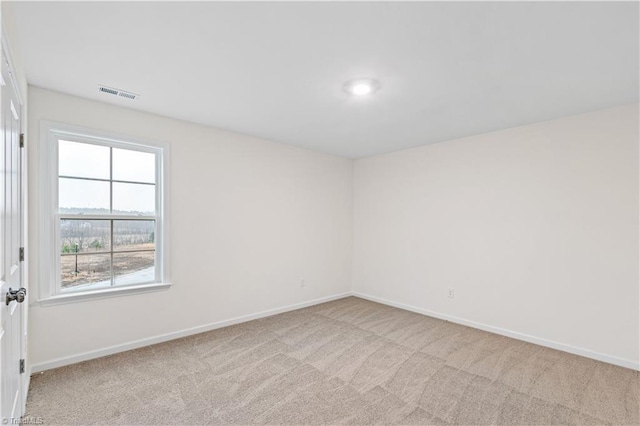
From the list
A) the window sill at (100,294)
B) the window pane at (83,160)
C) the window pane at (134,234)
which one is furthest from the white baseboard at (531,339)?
the window pane at (83,160)

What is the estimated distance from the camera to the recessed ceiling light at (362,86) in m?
2.47

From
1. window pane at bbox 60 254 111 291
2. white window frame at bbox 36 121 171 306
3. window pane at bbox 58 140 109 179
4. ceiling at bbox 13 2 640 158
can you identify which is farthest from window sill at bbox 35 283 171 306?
ceiling at bbox 13 2 640 158

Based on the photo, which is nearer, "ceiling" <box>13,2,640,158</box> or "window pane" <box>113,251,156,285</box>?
"ceiling" <box>13,2,640,158</box>

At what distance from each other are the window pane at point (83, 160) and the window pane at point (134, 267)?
85 cm

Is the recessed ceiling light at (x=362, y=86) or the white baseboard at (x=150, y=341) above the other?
the recessed ceiling light at (x=362, y=86)

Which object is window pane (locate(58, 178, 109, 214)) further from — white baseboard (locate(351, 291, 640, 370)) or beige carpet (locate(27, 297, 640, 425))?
white baseboard (locate(351, 291, 640, 370))

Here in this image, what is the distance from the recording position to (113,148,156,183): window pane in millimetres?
3182

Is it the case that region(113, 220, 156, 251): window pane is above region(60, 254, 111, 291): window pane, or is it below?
above

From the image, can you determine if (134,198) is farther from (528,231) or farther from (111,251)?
(528,231)

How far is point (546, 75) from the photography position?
233cm

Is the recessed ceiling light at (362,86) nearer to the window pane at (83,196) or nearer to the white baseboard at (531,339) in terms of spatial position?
the window pane at (83,196)

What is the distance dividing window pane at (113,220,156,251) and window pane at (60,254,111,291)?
0.60 feet

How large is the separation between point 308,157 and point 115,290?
3.05 m

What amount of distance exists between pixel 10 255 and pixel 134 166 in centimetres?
177
